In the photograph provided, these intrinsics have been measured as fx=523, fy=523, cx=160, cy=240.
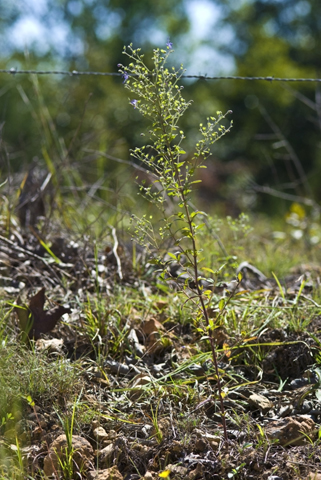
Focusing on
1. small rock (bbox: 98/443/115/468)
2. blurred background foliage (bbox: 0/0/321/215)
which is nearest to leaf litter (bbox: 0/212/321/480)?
small rock (bbox: 98/443/115/468)

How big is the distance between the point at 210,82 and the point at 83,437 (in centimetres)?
1008

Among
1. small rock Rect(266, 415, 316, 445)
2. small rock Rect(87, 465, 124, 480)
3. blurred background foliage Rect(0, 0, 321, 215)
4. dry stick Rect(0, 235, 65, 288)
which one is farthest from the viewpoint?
blurred background foliage Rect(0, 0, 321, 215)

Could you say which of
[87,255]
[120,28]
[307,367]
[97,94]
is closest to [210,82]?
[97,94]

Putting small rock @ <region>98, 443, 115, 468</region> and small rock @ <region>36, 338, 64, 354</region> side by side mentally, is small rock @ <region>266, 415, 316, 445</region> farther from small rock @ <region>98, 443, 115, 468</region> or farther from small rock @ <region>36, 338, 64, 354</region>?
small rock @ <region>36, 338, 64, 354</region>

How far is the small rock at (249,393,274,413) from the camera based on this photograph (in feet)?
6.84

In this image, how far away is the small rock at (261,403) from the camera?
6.84ft

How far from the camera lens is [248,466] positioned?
181cm

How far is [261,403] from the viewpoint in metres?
2.09

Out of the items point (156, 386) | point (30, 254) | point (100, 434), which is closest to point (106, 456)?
point (100, 434)

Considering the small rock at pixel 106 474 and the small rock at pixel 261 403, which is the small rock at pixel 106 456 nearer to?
the small rock at pixel 106 474

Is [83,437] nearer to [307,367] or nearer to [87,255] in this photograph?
[307,367]

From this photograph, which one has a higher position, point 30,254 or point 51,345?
point 30,254

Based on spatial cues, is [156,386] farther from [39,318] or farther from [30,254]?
[30,254]

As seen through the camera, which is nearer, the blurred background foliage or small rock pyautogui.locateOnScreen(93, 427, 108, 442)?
small rock pyautogui.locateOnScreen(93, 427, 108, 442)
